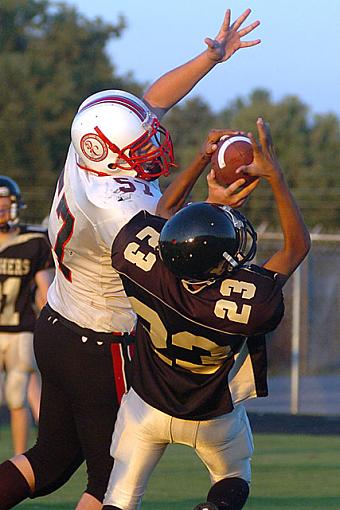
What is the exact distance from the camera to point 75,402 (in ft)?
15.1

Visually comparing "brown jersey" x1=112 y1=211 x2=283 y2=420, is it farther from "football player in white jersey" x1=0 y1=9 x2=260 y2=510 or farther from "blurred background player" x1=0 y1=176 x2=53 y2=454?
"blurred background player" x1=0 y1=176 x2=53 y2=454

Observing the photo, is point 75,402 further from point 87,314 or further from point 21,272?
point 21,272

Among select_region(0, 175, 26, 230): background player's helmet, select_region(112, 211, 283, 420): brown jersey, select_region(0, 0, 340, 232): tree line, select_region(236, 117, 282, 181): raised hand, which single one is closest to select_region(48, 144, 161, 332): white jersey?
select_region(112, 211, 283, 420): brown jersey

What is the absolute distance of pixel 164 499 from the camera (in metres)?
6.71

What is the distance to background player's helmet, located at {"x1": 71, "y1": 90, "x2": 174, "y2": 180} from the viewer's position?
440 cm

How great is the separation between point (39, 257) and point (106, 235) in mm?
→ 4077

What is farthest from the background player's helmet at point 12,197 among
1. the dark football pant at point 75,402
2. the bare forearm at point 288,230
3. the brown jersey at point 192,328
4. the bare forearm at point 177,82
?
the bare forearm at point 288,230

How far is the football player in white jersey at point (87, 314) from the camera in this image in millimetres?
4406

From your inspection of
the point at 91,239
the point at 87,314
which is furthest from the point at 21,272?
the point at 91,239

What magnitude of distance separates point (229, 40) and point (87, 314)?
1378mm

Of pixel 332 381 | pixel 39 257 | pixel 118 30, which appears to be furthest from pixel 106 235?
pixel 118 30

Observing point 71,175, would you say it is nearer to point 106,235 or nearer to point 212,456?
point 106,235

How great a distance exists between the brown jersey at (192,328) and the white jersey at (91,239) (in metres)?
0.13

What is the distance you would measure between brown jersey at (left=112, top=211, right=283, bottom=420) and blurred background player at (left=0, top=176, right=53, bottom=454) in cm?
394
